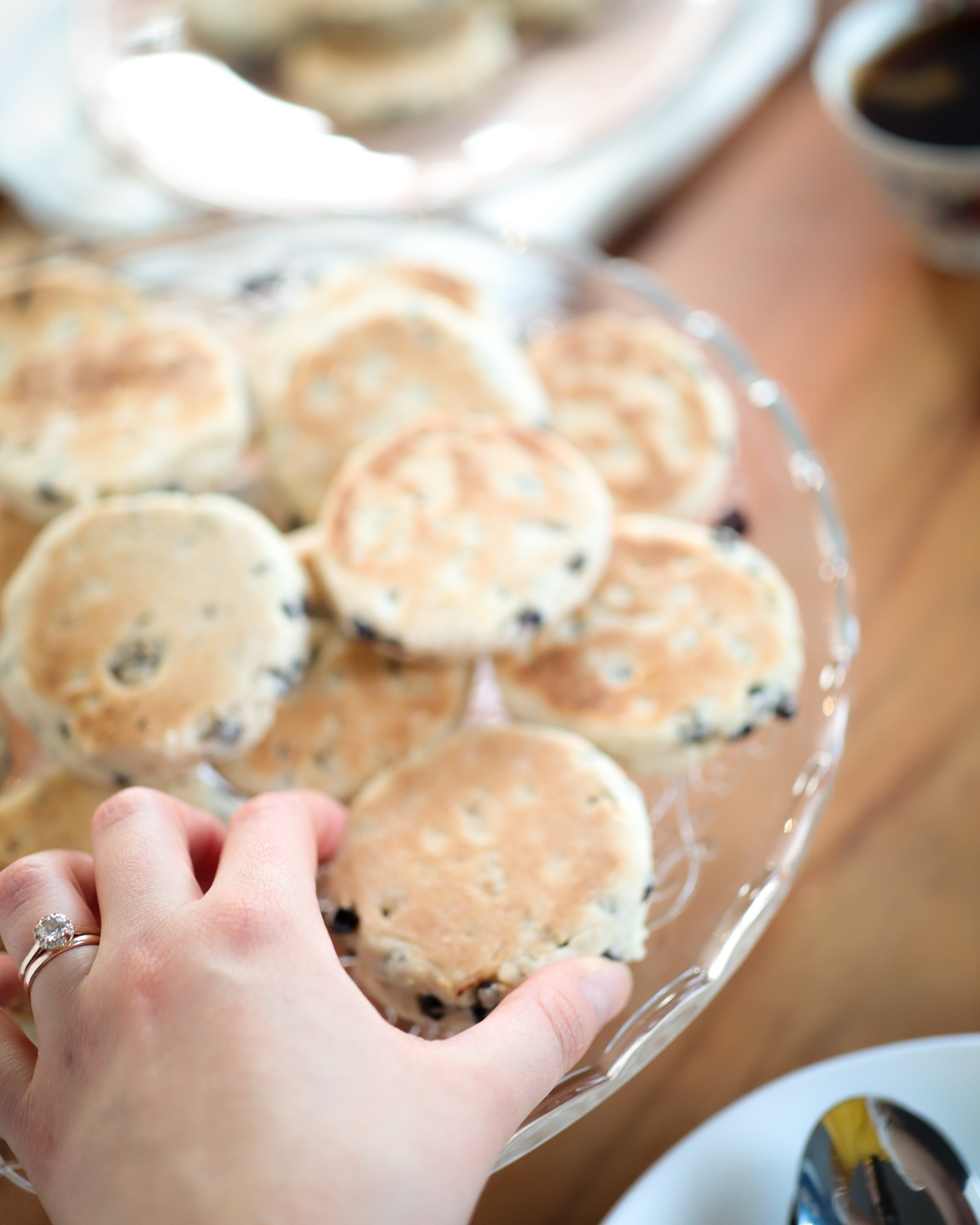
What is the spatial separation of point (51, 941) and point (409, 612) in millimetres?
318

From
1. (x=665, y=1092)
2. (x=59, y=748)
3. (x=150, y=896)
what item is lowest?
(x=665, y=1092)

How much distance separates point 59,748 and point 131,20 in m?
1.12

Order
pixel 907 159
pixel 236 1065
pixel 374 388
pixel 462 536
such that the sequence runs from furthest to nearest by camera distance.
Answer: pixel 907 159, pixel 374 388, pixel 462 536, pixel 236 1065

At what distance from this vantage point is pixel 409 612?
755 millimetres

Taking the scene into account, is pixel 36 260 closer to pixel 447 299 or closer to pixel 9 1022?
pixel 447 299

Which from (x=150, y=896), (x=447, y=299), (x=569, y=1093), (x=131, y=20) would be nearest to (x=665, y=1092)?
(x=569, y=1093)

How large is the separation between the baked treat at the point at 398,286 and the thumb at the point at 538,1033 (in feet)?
A: 2.06

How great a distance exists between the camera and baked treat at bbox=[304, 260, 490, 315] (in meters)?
0.99

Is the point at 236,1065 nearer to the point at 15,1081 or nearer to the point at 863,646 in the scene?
the point at 15,1081

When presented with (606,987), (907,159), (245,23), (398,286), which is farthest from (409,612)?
(245,23)

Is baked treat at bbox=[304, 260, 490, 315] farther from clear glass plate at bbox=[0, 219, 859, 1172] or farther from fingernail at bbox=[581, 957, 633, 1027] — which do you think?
fingernail at bbox=[581, 957, 633, 1027]

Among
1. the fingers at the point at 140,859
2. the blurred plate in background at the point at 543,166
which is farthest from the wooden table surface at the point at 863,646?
the fingers at the point at 140,859

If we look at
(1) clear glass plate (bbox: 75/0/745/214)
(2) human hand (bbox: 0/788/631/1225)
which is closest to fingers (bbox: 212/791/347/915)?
(2) human hand (bbox: 0/788/631/1225)

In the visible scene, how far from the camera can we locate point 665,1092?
2.49 feet
